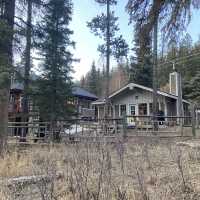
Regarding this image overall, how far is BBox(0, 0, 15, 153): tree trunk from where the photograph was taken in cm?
1118

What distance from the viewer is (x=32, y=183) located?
5.93 m

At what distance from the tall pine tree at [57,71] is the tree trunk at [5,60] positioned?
27.7 feet

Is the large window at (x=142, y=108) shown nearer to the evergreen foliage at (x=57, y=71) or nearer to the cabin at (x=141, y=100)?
the cabin at (x=141, y=100)

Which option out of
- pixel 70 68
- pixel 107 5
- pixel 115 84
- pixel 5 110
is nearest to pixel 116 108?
pixel 107 5

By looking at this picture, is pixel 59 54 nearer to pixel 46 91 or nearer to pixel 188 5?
pixel 46 91

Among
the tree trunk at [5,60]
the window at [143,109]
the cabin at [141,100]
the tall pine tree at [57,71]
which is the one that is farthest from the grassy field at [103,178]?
the window at [143,109]

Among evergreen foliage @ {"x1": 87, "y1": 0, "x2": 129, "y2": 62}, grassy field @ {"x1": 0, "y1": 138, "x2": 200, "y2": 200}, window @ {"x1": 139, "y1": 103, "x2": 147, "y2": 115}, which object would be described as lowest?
grassy field @ {"x1": 0, "y1": 138, "x2": 200, "y2": 200}

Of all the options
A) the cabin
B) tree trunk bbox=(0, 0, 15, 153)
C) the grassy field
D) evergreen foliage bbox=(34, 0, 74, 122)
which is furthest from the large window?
the grassy field

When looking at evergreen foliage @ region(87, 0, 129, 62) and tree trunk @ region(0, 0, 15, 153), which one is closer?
tree trunk @ region(0, 0, 15, 153)

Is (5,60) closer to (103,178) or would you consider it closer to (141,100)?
(103,178)

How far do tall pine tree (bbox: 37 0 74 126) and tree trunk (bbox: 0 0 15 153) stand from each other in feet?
27.7

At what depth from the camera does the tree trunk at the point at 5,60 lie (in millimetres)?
11180

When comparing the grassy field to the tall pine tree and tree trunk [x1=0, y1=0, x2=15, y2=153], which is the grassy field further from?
the tall pine tree

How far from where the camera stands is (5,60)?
1144 cm
